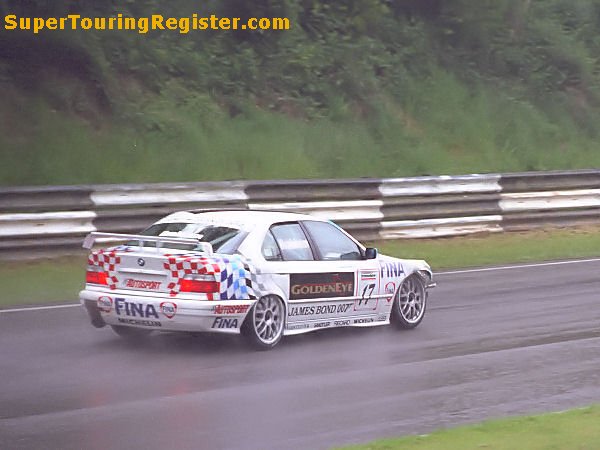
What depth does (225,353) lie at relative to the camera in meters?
11.0

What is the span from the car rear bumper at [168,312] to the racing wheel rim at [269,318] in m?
0.23

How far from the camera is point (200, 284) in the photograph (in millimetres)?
10578

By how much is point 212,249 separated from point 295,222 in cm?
128

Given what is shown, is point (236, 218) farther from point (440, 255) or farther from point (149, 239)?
point (440, 255)

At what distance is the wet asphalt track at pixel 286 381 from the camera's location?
26.3 feet

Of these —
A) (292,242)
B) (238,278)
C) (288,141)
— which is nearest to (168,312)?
(238,278)

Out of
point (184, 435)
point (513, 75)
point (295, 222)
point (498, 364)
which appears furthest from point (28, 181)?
point (513, 75)

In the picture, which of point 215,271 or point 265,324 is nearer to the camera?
point 215,271

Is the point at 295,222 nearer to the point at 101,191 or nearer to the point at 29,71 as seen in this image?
the point at 101,191

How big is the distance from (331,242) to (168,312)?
90.0 inches

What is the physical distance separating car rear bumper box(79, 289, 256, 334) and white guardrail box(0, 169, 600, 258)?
5.50 m

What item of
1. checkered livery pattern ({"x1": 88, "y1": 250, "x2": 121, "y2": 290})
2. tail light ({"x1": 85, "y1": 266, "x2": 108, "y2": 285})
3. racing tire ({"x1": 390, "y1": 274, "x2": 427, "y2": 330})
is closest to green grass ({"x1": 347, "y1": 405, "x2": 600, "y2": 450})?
checkered livery pattern ({"x1": 88, "y1": 250, "x2": 121, "y2": 290})

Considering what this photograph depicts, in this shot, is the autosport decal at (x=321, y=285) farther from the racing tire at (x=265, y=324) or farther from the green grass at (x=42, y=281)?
the green grass at (x=42, y=281)

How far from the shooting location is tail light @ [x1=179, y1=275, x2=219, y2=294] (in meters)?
10.6
